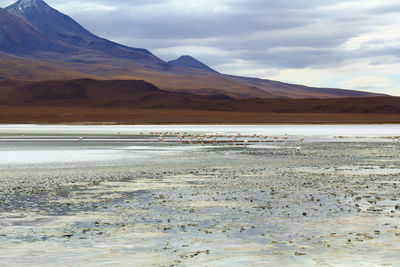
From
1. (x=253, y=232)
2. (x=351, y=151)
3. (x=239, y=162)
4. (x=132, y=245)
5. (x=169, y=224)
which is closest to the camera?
(x=132, y=245)

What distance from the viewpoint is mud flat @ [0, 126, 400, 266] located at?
947 cm

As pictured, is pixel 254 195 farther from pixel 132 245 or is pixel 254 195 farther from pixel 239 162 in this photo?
pixel 239 162

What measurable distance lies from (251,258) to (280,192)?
286 inches

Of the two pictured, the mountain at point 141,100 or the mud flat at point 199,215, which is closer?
the mud flat at point 199,215

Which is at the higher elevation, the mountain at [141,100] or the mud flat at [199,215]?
the mountain at [141,100]

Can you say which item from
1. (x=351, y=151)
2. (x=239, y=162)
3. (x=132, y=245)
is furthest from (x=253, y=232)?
(x=351, y=151)

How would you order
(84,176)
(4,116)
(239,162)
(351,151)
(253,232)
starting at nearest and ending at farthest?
(253,232)
(84,176)
(239,162)
(351,151)
(4,116)

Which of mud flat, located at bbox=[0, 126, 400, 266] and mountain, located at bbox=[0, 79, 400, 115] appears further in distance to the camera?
mountain, located at bbox=[0, 79, 400, 115]

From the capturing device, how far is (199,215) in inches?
507

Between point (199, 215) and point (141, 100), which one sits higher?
point (141, 100)

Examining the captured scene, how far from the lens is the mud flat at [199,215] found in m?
9.47

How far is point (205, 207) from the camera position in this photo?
1395 centimetres

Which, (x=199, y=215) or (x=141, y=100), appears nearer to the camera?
(x=199, y=215)

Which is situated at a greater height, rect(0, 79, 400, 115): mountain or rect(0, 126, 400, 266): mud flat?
rect(0, 79, 400, 115): mountain
